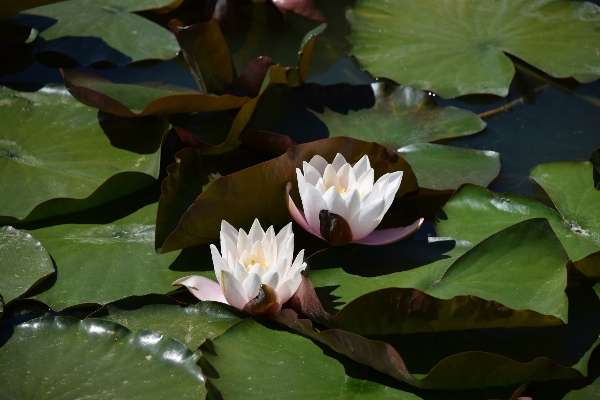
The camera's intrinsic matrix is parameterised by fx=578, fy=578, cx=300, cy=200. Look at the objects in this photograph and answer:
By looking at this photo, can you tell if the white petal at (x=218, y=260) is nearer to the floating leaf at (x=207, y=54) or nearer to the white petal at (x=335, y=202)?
the white petal at (x=335, y=202)

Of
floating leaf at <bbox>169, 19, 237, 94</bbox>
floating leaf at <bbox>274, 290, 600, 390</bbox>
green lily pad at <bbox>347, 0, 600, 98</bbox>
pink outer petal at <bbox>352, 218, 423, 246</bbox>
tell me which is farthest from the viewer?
green lily pad at <bbox>347, 0, 600, 98</bbox>

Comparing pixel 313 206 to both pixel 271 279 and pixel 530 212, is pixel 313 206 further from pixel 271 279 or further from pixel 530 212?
pixel 530 212

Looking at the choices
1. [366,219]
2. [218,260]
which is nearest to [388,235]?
[366,219]

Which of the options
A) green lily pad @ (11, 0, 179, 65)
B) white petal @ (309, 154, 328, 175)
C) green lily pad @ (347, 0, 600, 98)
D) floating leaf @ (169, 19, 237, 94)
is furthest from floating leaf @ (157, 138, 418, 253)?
green lily pad @ (11, 0, 179, 65)

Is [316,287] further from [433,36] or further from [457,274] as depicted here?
[433,36]

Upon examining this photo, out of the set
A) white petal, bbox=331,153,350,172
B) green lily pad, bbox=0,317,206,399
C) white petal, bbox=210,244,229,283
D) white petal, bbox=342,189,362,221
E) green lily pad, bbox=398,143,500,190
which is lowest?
green lily pad, bbox=0,317,206,399

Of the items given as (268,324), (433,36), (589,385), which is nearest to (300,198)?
(268,324)

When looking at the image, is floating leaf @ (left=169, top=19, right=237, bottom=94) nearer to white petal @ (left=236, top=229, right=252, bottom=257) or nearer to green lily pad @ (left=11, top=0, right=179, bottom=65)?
green lily pad @ (left=11, top=0, right=179, bottom=65)

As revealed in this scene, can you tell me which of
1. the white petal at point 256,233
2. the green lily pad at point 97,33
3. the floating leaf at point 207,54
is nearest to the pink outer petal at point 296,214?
the white petal at point 256,233
